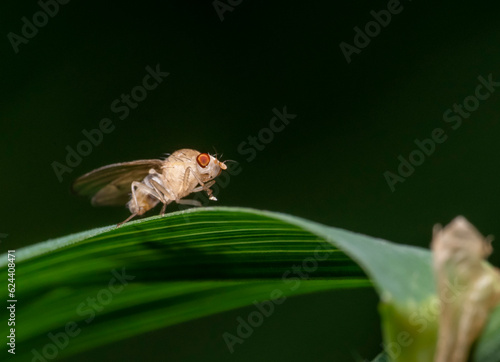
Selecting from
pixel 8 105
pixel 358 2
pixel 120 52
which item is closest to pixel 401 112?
pixel 358 2

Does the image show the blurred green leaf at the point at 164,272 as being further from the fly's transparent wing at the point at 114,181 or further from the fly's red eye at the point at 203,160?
the fly's red eye at the point at 203,160

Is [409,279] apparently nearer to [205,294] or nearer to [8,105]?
[205,294]

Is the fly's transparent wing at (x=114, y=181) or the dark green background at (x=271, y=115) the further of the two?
the dark green background at (x=271, y=115)

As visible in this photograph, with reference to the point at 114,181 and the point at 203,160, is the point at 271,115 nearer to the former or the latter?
the point at 203,160

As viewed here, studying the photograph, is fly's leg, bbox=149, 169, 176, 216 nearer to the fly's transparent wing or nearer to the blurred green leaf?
the fly's transparent wing

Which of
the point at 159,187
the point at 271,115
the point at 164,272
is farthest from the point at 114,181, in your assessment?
the point at 271,115

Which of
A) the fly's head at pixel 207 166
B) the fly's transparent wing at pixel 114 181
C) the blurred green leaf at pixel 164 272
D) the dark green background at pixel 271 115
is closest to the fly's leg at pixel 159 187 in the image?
the fly's transparent wing at pixel 114 181

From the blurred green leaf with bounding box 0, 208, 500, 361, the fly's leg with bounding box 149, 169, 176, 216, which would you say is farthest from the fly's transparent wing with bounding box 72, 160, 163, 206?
the blurred green leaf with bounding box 0, 208, 500, 361

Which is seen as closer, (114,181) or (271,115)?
(114,181)
